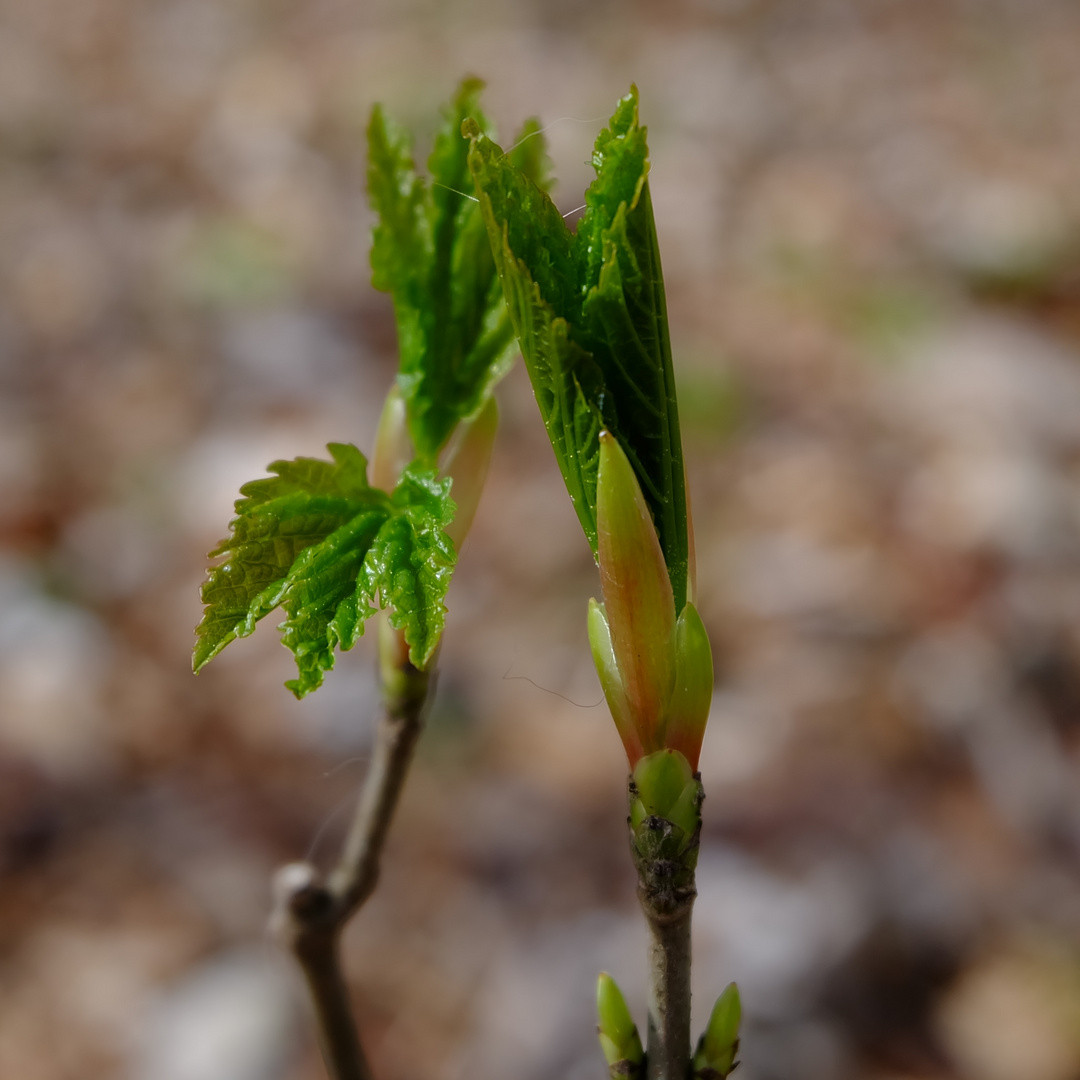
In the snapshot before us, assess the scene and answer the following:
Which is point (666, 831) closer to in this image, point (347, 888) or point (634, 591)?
point (634, 591)

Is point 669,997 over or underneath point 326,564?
underneath

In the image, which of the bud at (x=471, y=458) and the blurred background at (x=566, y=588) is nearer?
the bud at (x=471, y=458)

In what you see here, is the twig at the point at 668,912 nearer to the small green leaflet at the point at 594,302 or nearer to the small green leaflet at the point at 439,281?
the small green leaflet at the point at 594,302

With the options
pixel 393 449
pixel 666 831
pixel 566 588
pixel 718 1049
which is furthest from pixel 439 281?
pixel 566 588

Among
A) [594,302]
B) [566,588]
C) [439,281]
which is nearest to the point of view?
[594,302]

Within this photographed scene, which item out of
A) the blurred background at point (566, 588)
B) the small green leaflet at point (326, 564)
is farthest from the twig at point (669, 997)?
the blurred background at point (566, 588)
